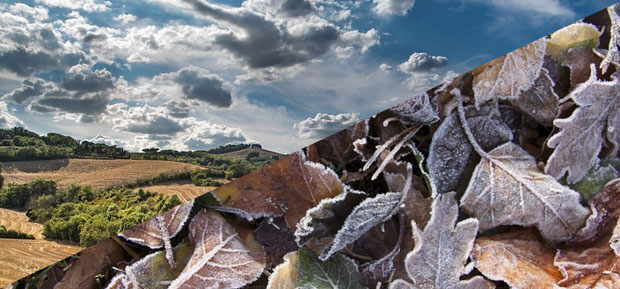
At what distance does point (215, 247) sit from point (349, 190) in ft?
0.90

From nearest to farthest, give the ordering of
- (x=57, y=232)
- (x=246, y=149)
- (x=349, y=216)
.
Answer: (x=349, y=216)
(x=57, y=232)
(x=246, y=149)

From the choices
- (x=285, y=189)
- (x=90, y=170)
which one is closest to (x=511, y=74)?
(x=285, y=189)

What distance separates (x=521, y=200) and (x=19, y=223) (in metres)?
1.05

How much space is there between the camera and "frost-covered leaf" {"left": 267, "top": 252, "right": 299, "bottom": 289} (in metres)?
0.71

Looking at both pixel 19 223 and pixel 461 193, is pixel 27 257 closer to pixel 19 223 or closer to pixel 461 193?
pixel 19 223

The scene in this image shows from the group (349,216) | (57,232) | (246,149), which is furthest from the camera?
(246,149)

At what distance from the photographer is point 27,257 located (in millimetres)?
838

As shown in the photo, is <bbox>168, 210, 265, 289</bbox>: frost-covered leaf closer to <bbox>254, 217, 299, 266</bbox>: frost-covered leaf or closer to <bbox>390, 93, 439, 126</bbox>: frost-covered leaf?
<bbox>254, 217, 299, 266</bbox>: frost-covered leaf

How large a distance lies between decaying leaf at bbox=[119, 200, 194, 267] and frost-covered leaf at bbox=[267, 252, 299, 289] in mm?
200

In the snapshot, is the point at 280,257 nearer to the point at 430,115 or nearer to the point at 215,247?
the point at 215,247

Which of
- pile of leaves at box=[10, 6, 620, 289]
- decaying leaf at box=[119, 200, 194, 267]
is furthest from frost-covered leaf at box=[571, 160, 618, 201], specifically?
decaying leaf at box=[119, 200, 194, 267]

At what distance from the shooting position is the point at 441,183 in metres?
0.69

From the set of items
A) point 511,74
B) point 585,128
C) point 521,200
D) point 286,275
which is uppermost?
point 511,74

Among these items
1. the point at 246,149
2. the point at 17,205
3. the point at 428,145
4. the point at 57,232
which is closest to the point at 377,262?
the point at 428,145
